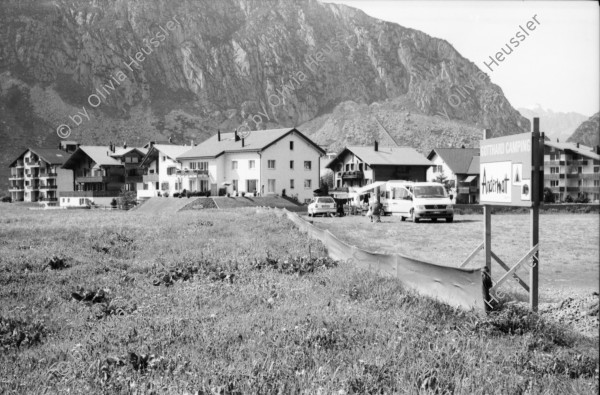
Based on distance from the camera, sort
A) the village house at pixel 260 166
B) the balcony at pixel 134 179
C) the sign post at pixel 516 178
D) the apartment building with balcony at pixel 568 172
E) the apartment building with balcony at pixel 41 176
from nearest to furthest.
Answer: the sign post at pixel 516 178 → the village house at pixel 260 166 → the balcony at pixel 134 179 → the apartment building with balcony at pixel 568 172 → the apartment building with balcony at pixel 41 176

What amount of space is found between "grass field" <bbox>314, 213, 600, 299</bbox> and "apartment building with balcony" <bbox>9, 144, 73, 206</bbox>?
98083 mm

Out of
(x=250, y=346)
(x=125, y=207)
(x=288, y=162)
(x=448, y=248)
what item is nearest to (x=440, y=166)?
(x=288, y=162)

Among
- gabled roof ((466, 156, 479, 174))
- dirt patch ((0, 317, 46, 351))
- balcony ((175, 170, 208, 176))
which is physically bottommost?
dirt patch ((0, 317, 46, 351))

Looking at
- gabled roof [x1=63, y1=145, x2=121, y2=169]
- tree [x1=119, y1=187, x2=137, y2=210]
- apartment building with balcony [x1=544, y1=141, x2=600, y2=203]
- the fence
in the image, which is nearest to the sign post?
the fence

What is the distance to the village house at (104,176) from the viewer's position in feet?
332

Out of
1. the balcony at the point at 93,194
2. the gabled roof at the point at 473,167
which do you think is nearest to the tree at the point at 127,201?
the balcony at the point at 93,194

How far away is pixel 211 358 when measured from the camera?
724cm

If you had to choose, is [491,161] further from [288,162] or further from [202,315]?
[288,162]

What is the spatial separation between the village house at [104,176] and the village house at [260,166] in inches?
655

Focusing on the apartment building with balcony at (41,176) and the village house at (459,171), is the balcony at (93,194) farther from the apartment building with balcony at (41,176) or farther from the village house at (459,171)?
the village house at (459,171)

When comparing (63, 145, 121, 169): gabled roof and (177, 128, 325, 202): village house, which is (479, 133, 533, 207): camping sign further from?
(63, 145, 121, 169): gabled roof

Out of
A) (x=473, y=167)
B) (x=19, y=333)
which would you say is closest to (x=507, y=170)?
(x=19, y=333)

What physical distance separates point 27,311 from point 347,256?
7.54 m

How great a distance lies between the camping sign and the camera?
8922mm
